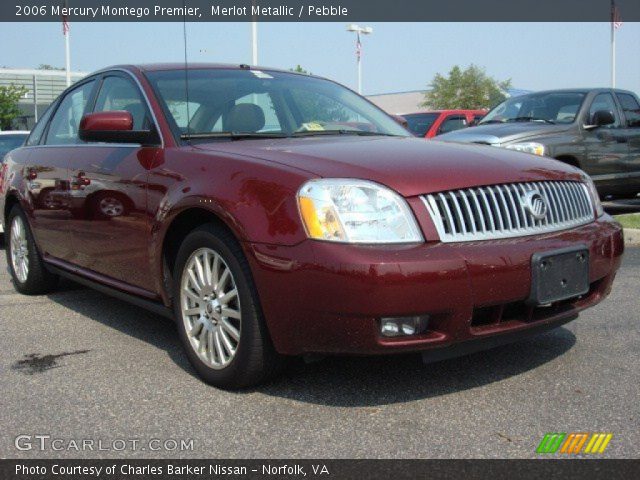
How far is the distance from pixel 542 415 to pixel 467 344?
0.40 m

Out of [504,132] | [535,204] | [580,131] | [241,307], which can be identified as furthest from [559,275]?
[580,131]

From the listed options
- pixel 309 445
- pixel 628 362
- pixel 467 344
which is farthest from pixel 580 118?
pixel 309 445

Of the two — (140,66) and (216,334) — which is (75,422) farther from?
(140,66)

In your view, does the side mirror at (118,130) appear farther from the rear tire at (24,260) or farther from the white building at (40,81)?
the white building at (40,81)

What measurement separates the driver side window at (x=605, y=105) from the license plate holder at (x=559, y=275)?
692cm

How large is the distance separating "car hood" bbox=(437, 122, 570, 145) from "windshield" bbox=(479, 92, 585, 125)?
0.28 meters

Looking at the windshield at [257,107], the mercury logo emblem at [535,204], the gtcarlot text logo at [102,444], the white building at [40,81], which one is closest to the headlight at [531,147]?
the windshield at [257,107]

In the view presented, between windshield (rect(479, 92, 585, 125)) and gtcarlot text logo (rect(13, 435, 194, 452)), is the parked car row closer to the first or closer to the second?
windshield (rect(479, 92, 585, 125))

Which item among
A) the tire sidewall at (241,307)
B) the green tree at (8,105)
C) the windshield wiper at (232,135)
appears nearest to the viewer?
the tire sidewall at (241,307)

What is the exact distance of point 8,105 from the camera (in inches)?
1639

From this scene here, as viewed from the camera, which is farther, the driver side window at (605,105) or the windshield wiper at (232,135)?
the driver side window at (605,105)

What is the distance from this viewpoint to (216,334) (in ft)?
12.0

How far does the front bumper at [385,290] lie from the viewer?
3.06 m

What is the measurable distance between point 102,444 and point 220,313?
84 cm
